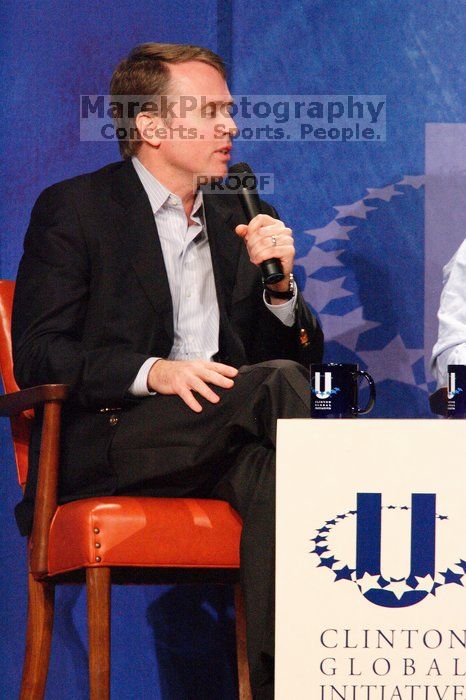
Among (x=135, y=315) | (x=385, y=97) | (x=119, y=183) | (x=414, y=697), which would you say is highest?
(x=385, y=97)

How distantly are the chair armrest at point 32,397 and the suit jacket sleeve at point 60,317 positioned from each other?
8 centimetres

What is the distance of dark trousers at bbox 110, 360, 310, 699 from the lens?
1.72 meters

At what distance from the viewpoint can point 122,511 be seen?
191 centimetres

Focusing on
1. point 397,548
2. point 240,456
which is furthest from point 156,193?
point 397,548

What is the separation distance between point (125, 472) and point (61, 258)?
0.51 metres

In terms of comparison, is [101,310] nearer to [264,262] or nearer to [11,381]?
[11,381]

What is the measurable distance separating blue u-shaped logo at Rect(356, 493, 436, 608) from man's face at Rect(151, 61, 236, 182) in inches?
45.1

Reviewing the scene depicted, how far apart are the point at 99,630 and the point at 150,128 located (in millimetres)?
1214

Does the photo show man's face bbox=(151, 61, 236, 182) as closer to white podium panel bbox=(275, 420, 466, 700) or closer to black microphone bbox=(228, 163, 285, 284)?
black microphone bbox=(228, 163, 285, 284)

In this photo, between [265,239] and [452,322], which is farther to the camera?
[452,322]

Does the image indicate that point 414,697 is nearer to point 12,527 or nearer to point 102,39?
point 12,527

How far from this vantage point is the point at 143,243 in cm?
232

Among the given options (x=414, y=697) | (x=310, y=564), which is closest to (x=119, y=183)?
(x=310, y=564)

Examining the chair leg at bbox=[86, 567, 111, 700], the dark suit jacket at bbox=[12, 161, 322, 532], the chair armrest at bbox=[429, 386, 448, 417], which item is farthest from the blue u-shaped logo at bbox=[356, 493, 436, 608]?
the chair armrest at bbox=[429, 386, 448, 417]
